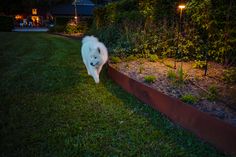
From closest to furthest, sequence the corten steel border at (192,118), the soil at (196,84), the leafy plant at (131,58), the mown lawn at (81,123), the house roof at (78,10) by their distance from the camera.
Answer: the corten steel border at (192,118), the mown lawn at (81,123), the soil at (196,84), the leafy plant at (131,58), the house roof at (78,10)

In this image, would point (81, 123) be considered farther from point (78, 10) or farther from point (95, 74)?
point (78, 10)

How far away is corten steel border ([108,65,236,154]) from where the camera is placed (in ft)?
10.0

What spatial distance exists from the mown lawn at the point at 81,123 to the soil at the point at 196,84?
0.49m

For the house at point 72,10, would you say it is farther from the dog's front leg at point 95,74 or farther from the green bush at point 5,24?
the dog's front leg at point 95,74

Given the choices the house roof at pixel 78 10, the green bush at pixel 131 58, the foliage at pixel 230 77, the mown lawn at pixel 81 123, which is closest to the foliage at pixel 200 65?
the foliage at pixel 230 77

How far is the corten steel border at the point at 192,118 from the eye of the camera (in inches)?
120

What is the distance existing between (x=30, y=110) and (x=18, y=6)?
148 feet

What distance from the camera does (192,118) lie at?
144 inches

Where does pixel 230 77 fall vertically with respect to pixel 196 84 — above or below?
above

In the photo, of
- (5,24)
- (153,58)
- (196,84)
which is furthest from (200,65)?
(5,24)

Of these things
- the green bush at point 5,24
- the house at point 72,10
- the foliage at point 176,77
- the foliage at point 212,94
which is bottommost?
the foliage at point 212,94

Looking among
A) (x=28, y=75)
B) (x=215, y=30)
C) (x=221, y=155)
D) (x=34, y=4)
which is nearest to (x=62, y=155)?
(x=221, y=155)

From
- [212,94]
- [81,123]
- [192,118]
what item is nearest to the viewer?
[192,118]

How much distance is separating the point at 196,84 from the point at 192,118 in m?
1.54
